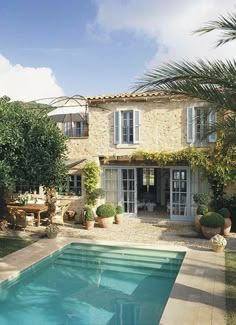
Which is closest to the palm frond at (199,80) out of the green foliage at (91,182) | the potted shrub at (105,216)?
the potted shrub at (105,216)

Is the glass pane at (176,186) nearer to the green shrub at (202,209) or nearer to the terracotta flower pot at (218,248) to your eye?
the green shrub at (202,209)

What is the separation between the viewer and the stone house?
795 inches

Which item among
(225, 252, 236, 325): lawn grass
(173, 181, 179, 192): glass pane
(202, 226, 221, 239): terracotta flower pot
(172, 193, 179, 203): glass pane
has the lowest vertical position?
(225, 252, 236, 325): lawn grass

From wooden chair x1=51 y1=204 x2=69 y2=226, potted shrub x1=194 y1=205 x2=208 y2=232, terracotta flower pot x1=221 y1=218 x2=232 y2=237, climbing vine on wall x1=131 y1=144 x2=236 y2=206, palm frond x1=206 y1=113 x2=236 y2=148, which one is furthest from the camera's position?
wooden chair x1=51 y1=204 x2=69 y2=226

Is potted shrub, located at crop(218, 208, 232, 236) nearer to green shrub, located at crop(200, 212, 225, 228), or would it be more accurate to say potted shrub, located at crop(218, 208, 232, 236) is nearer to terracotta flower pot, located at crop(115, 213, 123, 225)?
green shrub, located at crop(200, 212, 225, 228)

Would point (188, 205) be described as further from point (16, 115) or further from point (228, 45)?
point (228, 45)

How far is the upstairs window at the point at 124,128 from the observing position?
2103 cm

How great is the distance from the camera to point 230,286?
1061cm

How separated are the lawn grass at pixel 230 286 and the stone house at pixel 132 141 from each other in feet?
23.2

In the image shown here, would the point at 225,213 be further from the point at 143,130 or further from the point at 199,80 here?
the point at 199,80

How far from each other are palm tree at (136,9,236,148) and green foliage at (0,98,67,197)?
24.4 ft

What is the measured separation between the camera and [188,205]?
68.2 feet

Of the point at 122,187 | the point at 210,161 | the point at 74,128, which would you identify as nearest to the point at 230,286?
the point at 210,161

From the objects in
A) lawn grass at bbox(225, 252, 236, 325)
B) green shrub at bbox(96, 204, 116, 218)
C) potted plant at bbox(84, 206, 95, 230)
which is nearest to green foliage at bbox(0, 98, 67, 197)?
potted plant at bbox(84, 206, 95, 230)
